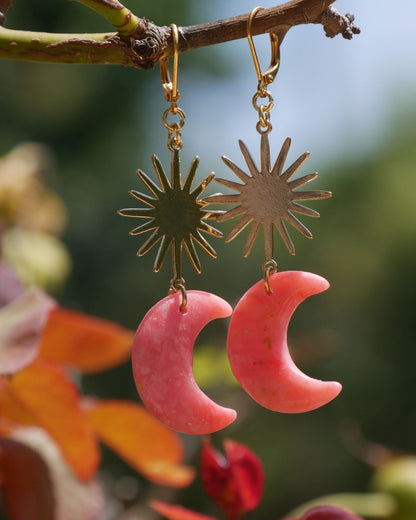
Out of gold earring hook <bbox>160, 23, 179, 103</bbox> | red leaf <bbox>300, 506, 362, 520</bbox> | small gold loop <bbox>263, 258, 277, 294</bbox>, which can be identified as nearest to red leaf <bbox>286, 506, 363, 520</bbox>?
red leaf <bbox>300, 506, 362, 520</bbox>

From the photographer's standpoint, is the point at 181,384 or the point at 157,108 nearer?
the point at 181,384

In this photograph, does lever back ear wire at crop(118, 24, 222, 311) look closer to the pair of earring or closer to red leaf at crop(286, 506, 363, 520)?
the pair of earring

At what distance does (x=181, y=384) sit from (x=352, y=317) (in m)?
3.48

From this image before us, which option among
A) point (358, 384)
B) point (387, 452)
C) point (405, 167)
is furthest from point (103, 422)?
point (405, 167)

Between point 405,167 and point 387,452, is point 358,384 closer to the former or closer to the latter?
point 405,167

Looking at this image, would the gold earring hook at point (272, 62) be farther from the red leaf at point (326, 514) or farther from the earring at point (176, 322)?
the red leaf at point (326, 514)

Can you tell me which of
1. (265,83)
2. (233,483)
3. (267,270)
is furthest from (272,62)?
(233,483)

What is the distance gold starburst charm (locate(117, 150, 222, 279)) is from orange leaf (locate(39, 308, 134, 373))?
0.32 feet

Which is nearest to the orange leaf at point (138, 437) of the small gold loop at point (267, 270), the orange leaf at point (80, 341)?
the orange leaf at point (80, 341)

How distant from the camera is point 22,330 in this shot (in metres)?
0.32

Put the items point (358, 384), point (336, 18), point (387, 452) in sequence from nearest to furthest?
1. point (336, 18)
2. point (387, 452)
3. point (358, 384)

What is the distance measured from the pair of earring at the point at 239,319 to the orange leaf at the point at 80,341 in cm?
9

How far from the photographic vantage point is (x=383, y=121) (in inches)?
187

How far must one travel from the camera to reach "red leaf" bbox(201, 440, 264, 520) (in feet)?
1.10
